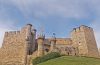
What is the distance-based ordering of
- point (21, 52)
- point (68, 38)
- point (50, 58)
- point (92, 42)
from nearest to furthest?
point (50, 58), point (21, 52), point (92, 42), point (68, 38)

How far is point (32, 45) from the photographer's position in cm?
5066

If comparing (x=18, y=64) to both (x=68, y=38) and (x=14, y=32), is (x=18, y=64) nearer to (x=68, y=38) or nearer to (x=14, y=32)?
(x=14, y=32)

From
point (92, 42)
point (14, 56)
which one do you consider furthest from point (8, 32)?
point (92, 42)

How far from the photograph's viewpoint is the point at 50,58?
3962 cm

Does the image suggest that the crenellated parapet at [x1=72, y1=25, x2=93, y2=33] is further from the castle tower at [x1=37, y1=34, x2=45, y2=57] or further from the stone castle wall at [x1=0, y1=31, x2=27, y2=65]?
the stone castle wall at [x1=0, y1=31, x2=27, y2=65]

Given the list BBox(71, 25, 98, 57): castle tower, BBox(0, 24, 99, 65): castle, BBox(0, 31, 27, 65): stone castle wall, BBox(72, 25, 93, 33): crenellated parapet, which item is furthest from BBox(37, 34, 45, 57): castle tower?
BBox(72, 25, 93, 33): crenellated parapet

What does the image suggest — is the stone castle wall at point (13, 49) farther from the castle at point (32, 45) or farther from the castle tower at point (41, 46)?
the castle tower at point (41, 46)

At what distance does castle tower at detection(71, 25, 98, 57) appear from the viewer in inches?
1969

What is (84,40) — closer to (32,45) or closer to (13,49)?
(32,45)

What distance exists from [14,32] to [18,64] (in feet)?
28.4

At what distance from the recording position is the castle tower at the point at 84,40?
50.0 meters

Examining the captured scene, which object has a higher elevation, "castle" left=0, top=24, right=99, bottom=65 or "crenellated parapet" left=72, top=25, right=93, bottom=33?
"crenellated parapet" left=72, top=25, right=93, bottom=33

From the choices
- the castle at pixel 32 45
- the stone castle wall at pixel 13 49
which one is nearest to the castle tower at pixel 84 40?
the castle at pixel 32 45

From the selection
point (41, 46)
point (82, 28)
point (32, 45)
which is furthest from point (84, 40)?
point (32, 45)
